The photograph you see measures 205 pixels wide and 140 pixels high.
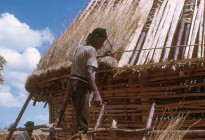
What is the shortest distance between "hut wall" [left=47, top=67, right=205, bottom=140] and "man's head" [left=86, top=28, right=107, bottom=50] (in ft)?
7.32

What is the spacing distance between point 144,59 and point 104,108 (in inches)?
52.2

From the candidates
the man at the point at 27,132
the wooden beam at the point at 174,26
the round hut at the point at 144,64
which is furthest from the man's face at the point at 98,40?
the man at the point at 27,132

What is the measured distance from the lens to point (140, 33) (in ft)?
28.2

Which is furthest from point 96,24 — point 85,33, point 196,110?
point 196,110

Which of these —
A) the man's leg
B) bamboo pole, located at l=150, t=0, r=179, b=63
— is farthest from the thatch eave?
the man's leg

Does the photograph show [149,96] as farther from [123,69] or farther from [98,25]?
[98,25]

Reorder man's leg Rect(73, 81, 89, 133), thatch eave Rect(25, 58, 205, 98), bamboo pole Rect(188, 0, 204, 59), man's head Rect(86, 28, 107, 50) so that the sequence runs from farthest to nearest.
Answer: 1. bamboo pole Rect(188, 0, 204, 59)
2. thatch eave Rect(25, 58, 205, 98)
3. man's head Rect(86, 28, 107, 50)
4. man's leg Rect(73, 81, 89, 133)

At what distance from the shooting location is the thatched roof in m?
7.55

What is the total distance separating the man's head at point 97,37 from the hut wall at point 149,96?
87.8 inches

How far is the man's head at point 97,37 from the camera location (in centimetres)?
495

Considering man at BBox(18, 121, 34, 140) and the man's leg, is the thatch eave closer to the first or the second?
man at BBox(18, 121, 34, 140)

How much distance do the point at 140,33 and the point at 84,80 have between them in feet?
12.9

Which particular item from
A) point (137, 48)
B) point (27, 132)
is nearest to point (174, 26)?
point (137, 48)

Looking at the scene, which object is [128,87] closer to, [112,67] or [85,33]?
[112,67]
